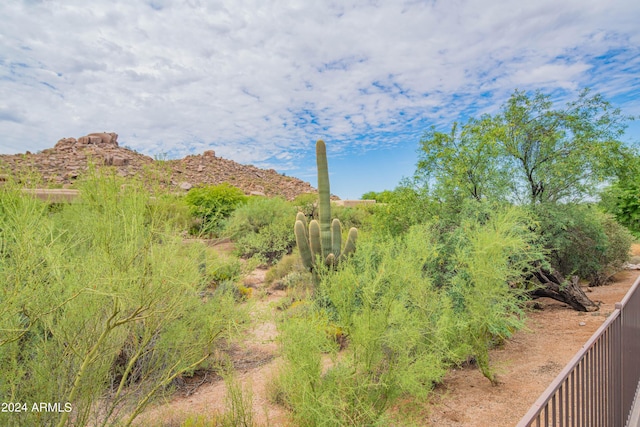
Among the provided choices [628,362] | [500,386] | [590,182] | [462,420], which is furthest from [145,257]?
→ [590,182]

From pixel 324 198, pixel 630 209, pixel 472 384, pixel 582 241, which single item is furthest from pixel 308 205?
pixel 472 384

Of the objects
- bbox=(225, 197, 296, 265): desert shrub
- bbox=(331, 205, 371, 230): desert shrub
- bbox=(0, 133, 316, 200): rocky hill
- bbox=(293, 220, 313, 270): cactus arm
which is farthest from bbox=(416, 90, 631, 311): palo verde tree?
bbox=(0, 133, 316, 200): rocky hill

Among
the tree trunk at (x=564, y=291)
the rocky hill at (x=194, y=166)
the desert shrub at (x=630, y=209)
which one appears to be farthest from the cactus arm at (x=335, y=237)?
the rocky hill at (x=194, y=166)

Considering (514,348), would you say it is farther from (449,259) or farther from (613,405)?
(613,405)

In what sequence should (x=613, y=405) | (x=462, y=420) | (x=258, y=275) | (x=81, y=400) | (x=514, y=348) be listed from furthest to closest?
(x=258, y=275), (x=514, y=348), (x=462, y=420), (x=81, y=400), (x=613, y=405)

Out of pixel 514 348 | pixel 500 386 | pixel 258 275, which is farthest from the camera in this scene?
pixel 258 275

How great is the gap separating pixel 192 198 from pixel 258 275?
13951mm

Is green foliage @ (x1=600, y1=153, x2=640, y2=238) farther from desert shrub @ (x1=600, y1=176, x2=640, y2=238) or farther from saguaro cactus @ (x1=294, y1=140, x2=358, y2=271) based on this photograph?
saguaro cactus @ (x1=294, y1=140, x2=358, y2=271)

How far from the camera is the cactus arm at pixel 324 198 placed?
388 inches

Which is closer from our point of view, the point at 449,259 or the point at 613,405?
the point at 613,405

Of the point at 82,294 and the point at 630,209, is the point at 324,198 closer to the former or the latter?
the point at 82,294

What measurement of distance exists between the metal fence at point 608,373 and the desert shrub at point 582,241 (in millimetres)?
5259

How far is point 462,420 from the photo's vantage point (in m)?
4.82

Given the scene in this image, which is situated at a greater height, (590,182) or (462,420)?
(590,182)
